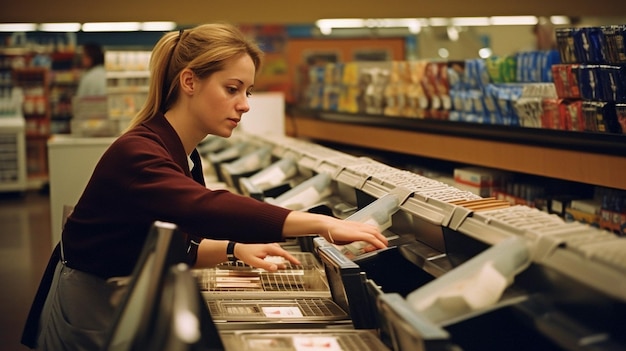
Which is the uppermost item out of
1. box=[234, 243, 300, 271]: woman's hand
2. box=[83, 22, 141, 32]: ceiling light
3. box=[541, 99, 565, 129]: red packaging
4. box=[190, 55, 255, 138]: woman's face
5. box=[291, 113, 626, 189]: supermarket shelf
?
box=[83, 22, 141, 32]: ceiling light

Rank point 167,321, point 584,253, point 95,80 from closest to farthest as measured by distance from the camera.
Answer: point 167,321, point 584,253, point 95,80

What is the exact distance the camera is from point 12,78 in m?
13.5

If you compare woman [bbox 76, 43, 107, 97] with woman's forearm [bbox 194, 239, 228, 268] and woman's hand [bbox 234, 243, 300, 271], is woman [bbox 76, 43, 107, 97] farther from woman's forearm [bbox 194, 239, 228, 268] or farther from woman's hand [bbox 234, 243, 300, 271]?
woman's hand [bbox 234, 243, 300, 271]

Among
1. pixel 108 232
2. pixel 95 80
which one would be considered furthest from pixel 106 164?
pixel 95 80

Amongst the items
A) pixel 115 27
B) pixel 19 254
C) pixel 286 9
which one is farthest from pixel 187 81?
pixel 19 254

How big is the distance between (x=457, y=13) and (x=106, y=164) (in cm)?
406

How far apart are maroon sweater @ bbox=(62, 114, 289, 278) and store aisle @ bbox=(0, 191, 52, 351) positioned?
2776 millimetres

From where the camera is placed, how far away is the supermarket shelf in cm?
341

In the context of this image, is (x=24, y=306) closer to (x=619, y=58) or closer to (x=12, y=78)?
(x=619, y=58)

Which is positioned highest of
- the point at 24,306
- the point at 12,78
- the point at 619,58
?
the point at 619,58

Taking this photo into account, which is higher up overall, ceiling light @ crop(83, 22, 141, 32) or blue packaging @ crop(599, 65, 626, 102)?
ceiling light @ crop(83, 22, 141, 32)

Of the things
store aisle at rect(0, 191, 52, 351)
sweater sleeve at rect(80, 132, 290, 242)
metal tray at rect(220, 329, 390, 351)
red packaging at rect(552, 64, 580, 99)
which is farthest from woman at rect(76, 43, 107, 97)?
metal tray at rect(220, 329, 390, 351)

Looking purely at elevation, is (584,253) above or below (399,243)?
above

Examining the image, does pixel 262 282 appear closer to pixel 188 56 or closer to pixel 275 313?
pixel 275 313
